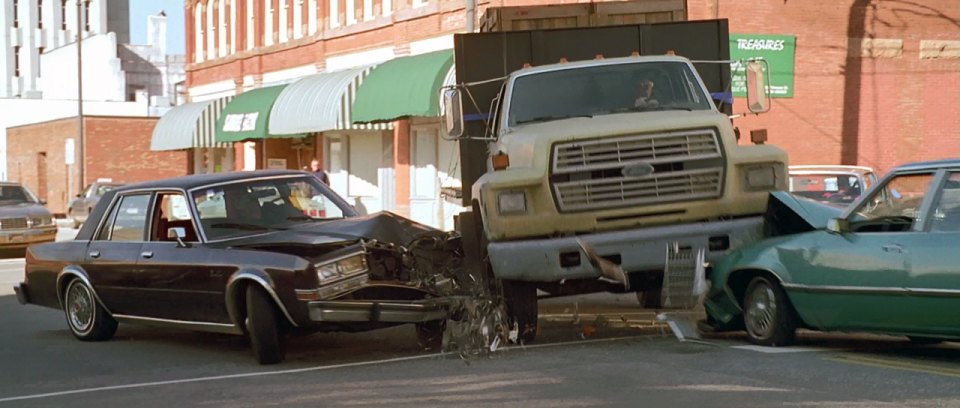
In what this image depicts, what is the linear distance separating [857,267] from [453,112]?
395 cm

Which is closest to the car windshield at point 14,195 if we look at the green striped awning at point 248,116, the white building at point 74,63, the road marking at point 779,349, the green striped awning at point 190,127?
the green striped awning at point 248,116

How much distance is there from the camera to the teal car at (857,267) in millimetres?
9141

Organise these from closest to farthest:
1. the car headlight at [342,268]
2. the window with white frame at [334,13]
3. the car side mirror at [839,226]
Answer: the car side mirror at [839,226] < the car headlight at [342,268] < the window with white frame at [334,13]

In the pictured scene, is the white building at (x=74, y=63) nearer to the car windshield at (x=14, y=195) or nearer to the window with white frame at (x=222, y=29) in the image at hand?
the window with white frame at (x=222, y=29)

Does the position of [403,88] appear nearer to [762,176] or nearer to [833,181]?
[833,181]

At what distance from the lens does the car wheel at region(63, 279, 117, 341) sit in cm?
1272

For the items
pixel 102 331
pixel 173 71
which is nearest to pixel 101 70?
pixel 173 71

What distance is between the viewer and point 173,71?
9119cm

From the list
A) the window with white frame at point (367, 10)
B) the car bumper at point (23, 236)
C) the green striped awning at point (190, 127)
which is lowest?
the car bumper at point (23, 236)

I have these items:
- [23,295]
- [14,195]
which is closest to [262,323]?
[23,295]

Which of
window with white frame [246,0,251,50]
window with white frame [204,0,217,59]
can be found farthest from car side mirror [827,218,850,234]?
window with white frame [204,0,217,59]

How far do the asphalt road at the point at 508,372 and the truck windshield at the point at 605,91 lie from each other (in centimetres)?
189

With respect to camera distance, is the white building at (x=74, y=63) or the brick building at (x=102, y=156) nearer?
the brick building at (x=102, y=156)

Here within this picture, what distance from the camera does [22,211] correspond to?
27703 millimetres
